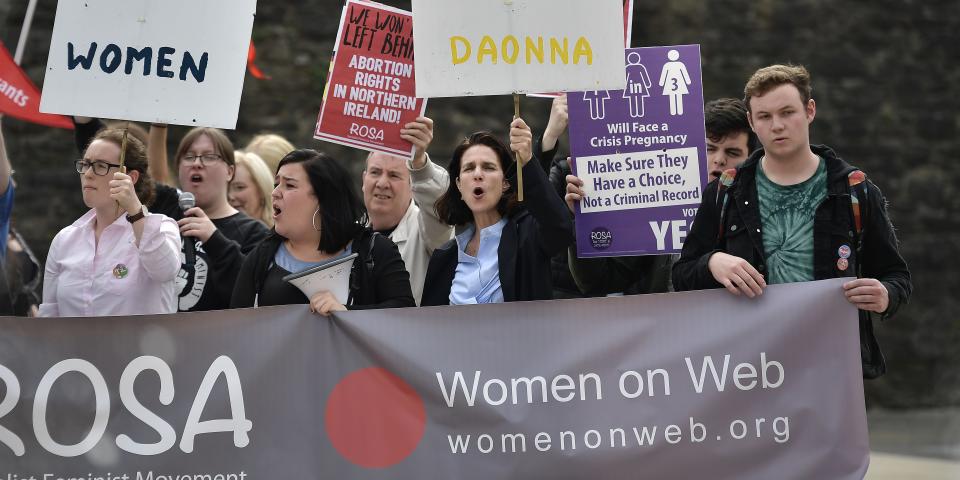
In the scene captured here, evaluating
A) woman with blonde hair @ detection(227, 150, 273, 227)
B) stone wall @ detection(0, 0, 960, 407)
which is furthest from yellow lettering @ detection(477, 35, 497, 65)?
stone wall @ detection(0, 0, 960, 407)

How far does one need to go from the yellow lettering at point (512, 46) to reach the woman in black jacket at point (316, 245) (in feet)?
2.58

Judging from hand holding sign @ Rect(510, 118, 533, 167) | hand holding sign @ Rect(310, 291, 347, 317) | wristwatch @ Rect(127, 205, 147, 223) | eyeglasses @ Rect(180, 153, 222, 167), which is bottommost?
hand holding sign @ Rect(310, 291, 347, 317)

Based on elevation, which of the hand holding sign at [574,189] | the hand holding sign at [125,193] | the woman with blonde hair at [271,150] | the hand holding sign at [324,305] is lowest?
the hand holding sign at [324,305]

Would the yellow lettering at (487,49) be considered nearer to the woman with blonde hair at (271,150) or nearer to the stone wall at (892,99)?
the woman with blonde hair at (271,150)

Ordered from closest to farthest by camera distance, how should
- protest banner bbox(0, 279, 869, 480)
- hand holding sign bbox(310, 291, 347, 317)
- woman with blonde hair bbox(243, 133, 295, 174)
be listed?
protest banner bbox(0, 279, 869, 480) → hand holding sign bbox(310, 291, 347, 317) → woman with blonde hair bbox(243, 133, 295, 174)

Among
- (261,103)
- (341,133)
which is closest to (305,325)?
(341,133)

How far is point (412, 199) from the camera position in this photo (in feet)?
19.5

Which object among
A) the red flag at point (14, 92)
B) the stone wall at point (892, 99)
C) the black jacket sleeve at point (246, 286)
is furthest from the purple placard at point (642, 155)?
the stone wall at point (892, 99)

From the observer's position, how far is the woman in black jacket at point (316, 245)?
4711 mm

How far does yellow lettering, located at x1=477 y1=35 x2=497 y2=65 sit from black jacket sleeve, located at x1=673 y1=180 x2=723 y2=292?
3.06 ft

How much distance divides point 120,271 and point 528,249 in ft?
5.09

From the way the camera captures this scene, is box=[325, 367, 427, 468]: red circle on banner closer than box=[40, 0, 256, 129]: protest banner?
Yes

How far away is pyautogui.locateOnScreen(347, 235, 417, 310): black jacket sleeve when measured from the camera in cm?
471

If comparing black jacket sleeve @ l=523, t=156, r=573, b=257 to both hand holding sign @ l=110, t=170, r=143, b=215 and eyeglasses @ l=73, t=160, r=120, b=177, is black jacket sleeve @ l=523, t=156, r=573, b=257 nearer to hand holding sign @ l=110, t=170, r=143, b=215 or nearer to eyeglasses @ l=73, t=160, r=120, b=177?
hand holding sign @ l=110, t=170, r=143, b=215
